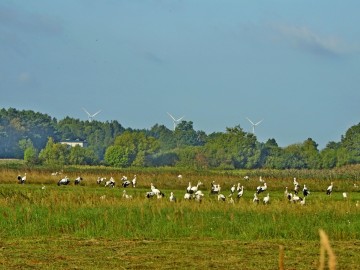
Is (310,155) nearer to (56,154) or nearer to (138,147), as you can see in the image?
(138,147)

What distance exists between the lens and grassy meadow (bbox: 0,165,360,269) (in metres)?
18.1

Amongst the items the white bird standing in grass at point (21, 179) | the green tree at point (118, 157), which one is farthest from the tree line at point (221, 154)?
the white bird standing in grass at point (21, 179)

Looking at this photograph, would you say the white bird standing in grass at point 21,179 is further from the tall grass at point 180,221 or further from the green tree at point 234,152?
the green tree at point 234,152

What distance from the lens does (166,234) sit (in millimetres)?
23609

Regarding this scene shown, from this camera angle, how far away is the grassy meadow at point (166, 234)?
18141 mm

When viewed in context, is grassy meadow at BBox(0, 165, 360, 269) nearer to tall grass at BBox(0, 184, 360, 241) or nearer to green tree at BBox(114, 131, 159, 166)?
tall grass at BBox(0, 184, 360, 241)

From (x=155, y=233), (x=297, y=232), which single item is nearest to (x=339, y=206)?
(x=297, y=232)

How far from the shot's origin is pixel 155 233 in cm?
2362

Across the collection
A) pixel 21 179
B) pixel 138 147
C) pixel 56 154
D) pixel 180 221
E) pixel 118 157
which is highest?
pixel 138 147

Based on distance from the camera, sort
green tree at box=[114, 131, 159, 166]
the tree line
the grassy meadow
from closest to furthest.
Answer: the grassy meadow, the tree line, green tree at box=[114, 131, 159, 166]

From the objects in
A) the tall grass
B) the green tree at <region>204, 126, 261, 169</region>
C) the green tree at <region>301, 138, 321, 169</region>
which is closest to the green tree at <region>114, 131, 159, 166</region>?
the green tree at <region>204, 126, 261, 169</region>

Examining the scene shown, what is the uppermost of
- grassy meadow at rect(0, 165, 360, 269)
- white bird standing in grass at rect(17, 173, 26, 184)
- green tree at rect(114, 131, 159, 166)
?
green tree at rect(114, 131, 159, 166)

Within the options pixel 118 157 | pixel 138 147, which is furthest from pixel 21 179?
pixel 138 147

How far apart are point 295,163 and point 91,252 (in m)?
129
